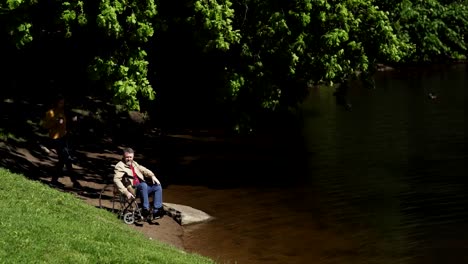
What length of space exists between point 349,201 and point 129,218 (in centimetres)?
714

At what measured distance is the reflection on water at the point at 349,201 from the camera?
57.0ft

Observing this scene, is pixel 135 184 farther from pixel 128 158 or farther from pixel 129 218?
pixel 129 218

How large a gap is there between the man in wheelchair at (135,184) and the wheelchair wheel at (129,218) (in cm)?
40

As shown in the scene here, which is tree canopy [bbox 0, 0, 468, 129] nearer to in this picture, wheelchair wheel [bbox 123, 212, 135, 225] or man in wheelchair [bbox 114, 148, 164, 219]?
man in wheelchair [bbox 114, 148, 164, 219]

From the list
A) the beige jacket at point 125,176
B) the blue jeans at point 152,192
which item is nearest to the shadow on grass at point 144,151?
the beige jacket at point 125,176

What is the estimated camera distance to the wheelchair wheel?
1856 cm

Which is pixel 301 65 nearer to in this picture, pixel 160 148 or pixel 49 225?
pixel 160 148

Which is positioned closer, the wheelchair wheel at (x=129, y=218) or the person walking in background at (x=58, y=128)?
the wheelchair wheel at (x=129, y=218)

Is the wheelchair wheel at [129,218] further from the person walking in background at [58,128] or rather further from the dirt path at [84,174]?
the person walking in background at [58,128]

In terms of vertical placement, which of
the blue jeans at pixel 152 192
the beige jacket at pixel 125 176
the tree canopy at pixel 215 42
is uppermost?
the tree canopy at pixel 215 42

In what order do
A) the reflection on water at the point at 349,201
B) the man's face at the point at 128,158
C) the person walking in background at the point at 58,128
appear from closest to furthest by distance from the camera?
the reflection on water at the point at 349,201 → the man's face at the point at 128,158 → the person walking in background at the point at 58,128

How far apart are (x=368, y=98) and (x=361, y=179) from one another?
3276 cm

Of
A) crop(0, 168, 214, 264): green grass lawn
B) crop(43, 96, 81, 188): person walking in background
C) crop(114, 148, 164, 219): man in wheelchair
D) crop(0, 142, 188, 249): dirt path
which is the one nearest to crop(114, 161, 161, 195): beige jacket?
crop(114, 148, 164, 219): man in wheelchair

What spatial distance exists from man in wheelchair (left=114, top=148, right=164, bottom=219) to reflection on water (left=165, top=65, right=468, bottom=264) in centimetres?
119
